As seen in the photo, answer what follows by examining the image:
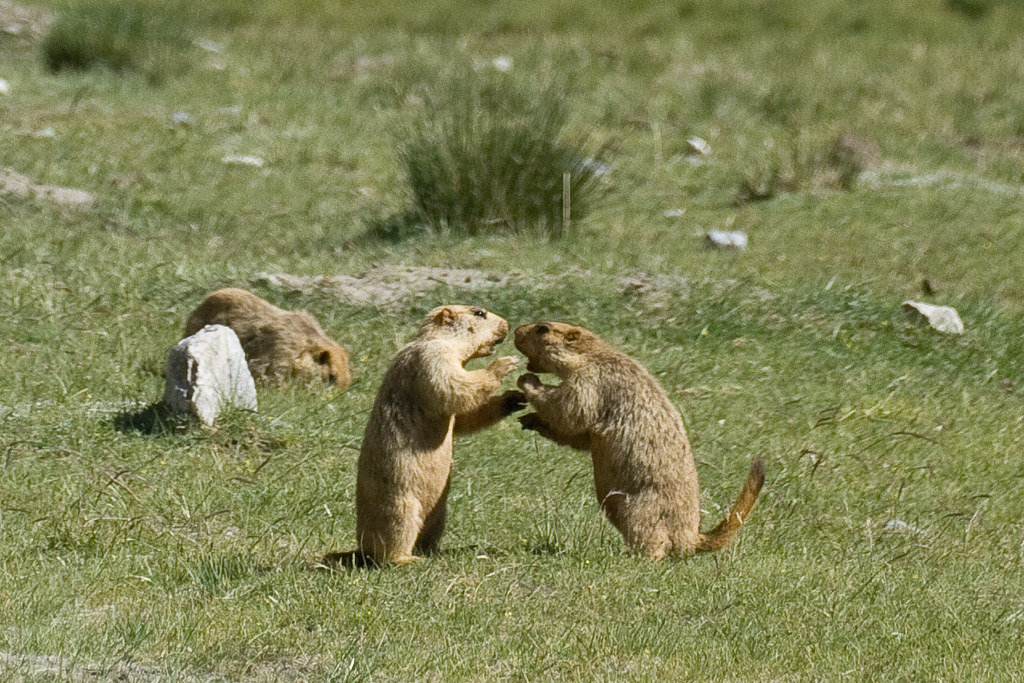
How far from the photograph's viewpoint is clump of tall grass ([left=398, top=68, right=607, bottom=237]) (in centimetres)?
1220

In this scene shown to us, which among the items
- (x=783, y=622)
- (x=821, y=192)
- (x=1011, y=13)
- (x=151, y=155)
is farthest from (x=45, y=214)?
(x=1011, y=13)

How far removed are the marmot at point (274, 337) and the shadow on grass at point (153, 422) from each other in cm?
115

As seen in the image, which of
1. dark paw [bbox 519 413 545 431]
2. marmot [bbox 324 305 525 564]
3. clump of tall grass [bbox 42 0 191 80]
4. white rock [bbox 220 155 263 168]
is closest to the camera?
marmot [bbox 324 305 525 564]

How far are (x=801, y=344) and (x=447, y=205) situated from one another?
11.0 feet

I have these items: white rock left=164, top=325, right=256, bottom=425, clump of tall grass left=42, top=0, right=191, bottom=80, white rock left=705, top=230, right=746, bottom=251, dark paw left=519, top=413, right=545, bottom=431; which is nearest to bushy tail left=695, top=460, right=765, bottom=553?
dark paw left=519, top=413, right=545, bottom=431

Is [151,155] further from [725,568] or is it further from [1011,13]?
[1011,13]

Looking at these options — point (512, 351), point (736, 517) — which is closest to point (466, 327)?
point (736, 517)

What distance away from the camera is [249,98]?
57.6 ft

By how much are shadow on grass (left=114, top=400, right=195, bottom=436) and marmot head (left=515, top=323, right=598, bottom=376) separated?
1.93 m

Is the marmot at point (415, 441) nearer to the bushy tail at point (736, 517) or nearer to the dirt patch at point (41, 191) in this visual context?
the bushy tail at point (736, 517)

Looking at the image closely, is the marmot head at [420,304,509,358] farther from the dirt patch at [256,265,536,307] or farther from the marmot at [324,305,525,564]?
the dirt patch at [256,265,536,307]

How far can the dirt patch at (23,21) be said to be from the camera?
20.2m

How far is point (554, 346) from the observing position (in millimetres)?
6754

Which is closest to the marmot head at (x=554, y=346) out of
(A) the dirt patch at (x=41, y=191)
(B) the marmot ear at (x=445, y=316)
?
(B) the marmot ear at (x=445, y=316)
